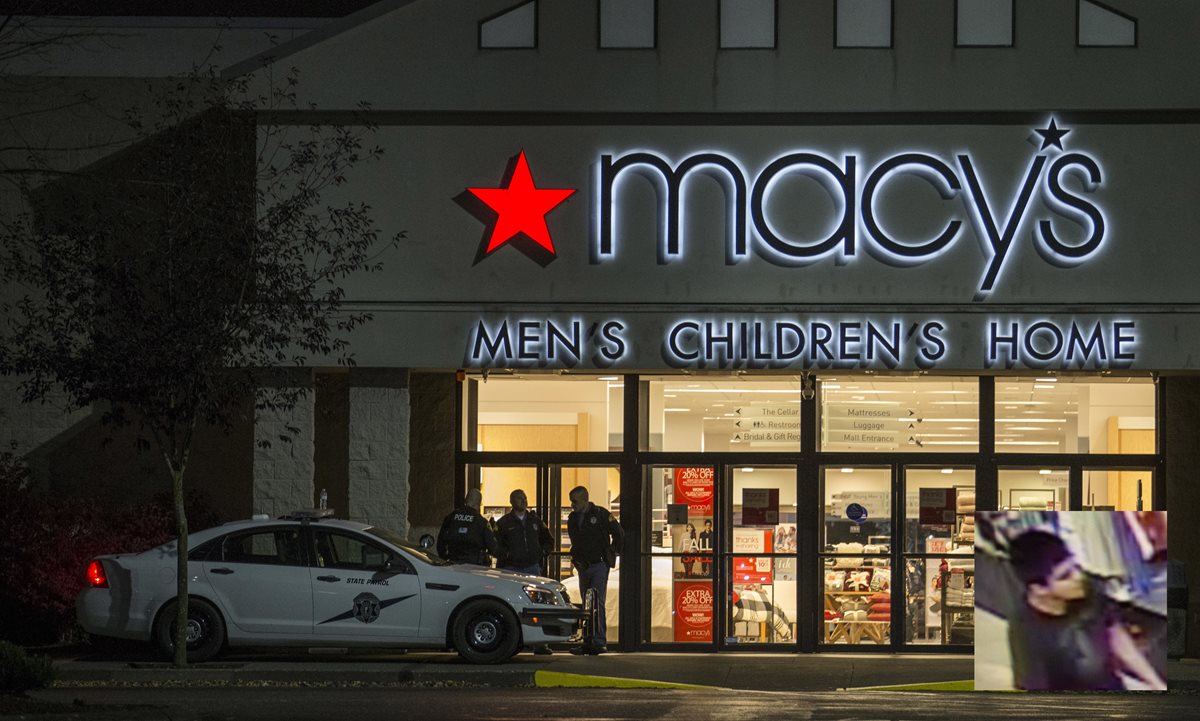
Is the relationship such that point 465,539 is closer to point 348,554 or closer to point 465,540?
point 465,540

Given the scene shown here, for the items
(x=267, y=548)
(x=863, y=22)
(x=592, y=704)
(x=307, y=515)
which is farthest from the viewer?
(x=863, y=22)

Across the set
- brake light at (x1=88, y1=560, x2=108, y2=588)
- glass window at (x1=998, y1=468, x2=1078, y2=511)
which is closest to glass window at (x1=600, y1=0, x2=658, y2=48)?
glass window at (x1=998, y1=468, x2=1078, y2=511)

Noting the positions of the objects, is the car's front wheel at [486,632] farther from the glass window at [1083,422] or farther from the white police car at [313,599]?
the glass window at [1083,422]

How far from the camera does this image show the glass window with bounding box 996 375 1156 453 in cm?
2139

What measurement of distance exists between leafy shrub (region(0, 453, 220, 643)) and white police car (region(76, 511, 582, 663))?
170cm

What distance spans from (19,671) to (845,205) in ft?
37.6

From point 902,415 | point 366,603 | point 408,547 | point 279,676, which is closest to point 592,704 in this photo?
point 366,603

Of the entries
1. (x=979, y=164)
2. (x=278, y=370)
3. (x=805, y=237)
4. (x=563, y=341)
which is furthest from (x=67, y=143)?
(x=979, y=164)

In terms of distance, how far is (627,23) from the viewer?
68.9 feet

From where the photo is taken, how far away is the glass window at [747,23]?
2095cm

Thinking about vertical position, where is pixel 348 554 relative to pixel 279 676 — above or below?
above

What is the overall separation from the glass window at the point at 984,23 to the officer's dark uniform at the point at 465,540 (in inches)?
322

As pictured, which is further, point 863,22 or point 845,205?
point 863,22

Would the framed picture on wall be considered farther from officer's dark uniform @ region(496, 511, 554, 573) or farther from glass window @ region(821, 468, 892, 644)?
officer's dark uniform @ region(496, 511, 554, 573)
